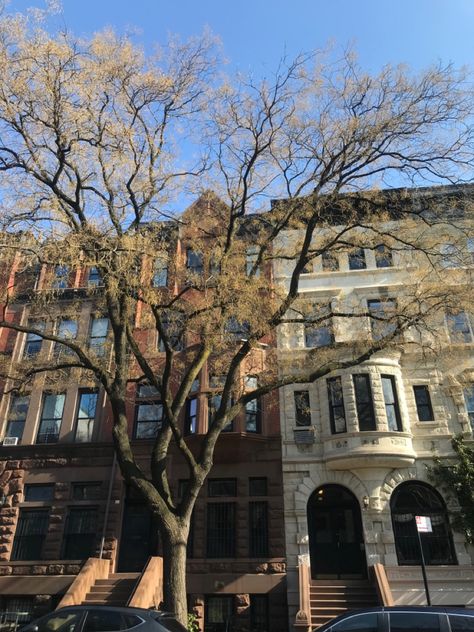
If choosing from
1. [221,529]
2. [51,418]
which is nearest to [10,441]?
[51,418]

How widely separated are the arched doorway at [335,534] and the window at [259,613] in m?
1.93

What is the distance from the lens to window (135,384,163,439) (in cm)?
1984

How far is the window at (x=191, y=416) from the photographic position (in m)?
19.2

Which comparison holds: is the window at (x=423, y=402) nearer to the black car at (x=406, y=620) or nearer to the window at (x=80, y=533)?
the black car at (x=406, y=620)

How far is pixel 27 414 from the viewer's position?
20.7 meters

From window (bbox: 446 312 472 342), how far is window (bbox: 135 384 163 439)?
12.1m

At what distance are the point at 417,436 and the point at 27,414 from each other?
51.0 feet

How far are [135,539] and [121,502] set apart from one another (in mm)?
1397

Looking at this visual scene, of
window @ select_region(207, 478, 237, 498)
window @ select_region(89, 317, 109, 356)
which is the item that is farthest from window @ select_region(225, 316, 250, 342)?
Answer: window @ select_region(89, 317, 109, 356)

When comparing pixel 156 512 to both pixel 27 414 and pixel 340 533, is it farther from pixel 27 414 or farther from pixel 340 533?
pixel 27 414

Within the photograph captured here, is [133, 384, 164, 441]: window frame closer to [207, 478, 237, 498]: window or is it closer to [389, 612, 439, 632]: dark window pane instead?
[207, 478, 237, 498]: window

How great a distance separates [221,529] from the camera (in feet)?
58.3

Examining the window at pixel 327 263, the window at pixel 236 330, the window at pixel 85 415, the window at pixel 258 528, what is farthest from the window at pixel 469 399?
the window at pixel 85 415

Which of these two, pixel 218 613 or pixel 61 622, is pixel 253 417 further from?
pixel 61 622
